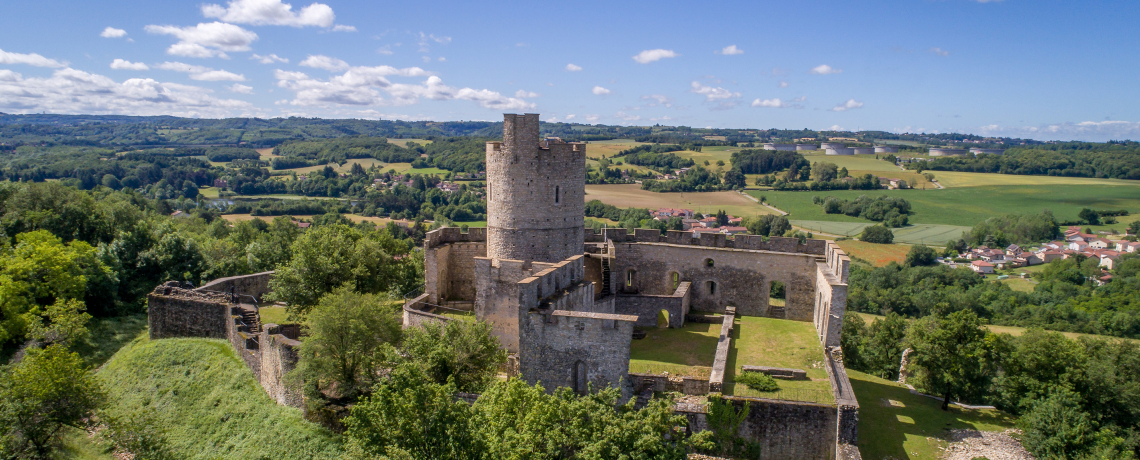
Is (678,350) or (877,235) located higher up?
(678,350)

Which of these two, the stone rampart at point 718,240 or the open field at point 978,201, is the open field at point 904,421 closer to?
the stone rampart at point 718,240

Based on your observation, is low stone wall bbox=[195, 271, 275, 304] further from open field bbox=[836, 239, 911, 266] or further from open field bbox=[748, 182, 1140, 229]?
open field bbox=[748, 182, 1140, 229]

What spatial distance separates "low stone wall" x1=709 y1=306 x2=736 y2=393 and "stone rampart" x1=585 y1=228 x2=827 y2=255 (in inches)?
134

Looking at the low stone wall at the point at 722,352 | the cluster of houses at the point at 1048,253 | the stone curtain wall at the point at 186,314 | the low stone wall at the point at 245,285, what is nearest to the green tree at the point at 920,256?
the cluster of houses at the point at 1048,253

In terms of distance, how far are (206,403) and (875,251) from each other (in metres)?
87.8

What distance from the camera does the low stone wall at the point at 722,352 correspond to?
67.8 ft

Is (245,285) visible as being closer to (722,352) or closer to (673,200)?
(722,352)

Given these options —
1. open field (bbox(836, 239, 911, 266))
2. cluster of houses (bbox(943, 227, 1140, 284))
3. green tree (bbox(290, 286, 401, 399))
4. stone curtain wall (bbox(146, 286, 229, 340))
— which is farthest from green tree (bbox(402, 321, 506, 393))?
cluster of houses (bbox(943, 227, 1140, 284))

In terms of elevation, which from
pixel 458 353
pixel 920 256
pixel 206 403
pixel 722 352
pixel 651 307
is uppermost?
pixel 458 353

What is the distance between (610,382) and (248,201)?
114 m

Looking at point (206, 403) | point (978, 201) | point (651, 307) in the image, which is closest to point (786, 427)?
point (651, 307)

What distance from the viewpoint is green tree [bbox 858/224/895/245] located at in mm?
95375

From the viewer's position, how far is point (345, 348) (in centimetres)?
2148

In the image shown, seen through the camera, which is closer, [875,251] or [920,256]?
[920,256]
